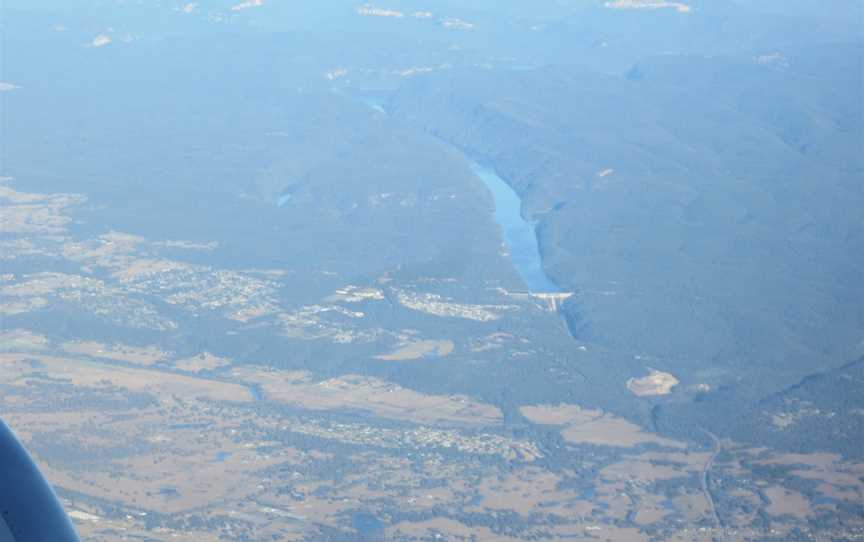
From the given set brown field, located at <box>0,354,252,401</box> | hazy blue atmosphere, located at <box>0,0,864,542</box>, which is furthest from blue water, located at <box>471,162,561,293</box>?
brown field, located at <box>0,354,252,401</box>

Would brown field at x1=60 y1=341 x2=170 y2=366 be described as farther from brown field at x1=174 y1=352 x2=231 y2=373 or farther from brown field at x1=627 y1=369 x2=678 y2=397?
brown field at x1=627 y1=369 x2=678 y2=397

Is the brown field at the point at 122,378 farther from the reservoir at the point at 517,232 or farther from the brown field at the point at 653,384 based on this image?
the reservoir at the point at 517,232

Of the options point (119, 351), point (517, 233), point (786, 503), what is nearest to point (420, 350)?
point (119, 351)

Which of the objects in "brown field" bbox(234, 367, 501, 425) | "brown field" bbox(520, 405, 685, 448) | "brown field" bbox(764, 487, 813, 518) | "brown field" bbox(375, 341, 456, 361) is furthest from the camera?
"brown field" bbox(375, 341, 456, 361)

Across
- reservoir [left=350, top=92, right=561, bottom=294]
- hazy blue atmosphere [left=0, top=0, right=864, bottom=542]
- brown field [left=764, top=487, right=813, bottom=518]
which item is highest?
brown field [left=764, top=487, right=813, bottom=518]

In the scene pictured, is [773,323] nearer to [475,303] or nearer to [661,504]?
[475,303]

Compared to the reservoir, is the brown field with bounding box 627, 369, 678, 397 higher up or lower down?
higher up

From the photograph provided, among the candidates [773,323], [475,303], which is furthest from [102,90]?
[773,323]

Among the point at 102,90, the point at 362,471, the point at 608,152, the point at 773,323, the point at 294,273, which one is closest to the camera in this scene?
the point at 362,471
